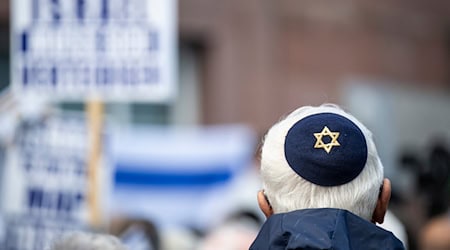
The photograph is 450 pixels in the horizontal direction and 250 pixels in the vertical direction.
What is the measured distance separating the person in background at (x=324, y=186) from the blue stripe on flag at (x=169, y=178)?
566 cm

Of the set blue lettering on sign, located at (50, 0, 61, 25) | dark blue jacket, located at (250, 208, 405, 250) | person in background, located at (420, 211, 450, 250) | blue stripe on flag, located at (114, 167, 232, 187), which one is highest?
blue lettering on sign, located at (50, 0, 61, 25)

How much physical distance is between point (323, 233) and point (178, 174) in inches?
252

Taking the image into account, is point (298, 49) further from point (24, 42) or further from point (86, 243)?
point (86, 243)

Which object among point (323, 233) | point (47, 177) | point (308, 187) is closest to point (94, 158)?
point (47, 177)

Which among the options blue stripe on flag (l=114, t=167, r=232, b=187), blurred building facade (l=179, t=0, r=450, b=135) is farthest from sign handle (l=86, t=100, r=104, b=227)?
blurred building facade (l=179, t=0, r=450, b=135)

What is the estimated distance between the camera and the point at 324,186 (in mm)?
2312

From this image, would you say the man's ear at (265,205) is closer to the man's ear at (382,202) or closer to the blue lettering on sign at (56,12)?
the man's ear at (382,202)

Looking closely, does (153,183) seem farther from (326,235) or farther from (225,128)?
(326,235)

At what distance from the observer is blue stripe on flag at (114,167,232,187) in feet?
26.4

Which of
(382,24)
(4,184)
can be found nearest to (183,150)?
(4,184)

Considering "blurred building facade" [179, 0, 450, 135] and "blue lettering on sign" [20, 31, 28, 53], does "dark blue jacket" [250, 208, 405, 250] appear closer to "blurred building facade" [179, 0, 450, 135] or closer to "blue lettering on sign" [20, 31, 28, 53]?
"blue lettering on sign" [20, 31, 28, 53]

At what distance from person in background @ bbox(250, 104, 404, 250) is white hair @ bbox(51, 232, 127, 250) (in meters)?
0.52

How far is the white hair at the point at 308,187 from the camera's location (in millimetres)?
2307

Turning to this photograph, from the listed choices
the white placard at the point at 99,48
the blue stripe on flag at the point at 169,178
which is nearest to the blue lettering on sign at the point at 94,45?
the white placard at the point at 99,48
